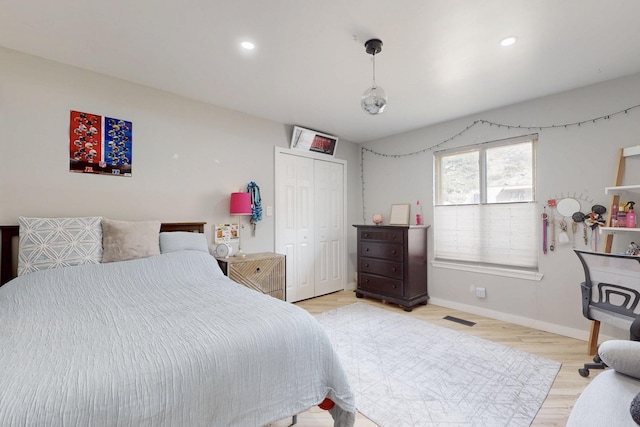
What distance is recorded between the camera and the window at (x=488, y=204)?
10.2 ft

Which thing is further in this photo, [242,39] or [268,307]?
[242,39]

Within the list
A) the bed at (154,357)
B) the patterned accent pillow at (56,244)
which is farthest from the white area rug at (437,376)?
the patterned accent pillow at (56,244)

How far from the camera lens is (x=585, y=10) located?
1.71m

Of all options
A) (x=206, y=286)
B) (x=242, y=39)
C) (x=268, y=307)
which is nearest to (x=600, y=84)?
(x=242, y=39)

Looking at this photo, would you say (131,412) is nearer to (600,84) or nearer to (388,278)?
(388,278)

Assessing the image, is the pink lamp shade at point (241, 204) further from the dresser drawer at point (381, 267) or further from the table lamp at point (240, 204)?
the dresser drawer at point (381, 267)

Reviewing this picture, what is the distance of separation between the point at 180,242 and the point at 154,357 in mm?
1610

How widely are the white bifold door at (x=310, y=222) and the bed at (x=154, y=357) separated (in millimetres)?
2070

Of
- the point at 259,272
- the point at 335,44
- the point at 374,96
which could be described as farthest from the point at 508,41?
the point at 259,272

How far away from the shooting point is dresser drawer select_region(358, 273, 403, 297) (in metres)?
3.66

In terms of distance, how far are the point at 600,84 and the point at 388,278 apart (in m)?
2.94

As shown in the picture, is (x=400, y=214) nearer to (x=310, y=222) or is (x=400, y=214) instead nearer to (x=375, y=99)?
(x=310, y=222)

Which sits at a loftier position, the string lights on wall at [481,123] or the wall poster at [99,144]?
the string lights on wall at [481,123]

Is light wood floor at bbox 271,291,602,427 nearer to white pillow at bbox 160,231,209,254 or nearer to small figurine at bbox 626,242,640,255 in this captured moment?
small figurine at bbox 626,242,640,255
